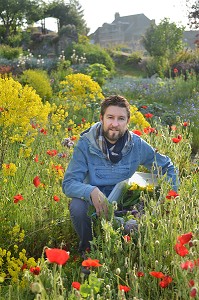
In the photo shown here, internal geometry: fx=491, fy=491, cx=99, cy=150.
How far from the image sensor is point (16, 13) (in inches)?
1224

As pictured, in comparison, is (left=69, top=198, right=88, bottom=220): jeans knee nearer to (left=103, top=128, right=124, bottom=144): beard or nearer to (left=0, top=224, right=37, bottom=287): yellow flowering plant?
(left=0, top=224, right=37, bottom=287): yellow flowering plant

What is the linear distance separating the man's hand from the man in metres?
0.11

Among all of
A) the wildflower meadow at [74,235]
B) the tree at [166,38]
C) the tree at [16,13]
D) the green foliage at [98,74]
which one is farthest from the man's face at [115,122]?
the tree at [16,13]

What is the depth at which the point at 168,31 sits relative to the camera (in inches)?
1008

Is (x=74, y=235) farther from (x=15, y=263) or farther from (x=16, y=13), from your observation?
(x=16, y=13)

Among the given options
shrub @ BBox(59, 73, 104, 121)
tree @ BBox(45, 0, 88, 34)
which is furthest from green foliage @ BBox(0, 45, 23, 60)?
tree @ BBox(45, 0, 88, 34)

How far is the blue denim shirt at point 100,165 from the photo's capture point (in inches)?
125

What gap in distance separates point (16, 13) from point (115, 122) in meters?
29.6

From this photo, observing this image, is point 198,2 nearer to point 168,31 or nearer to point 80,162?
point 168,31

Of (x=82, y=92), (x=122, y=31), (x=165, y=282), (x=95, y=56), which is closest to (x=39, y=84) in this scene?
(x=82, y=92)

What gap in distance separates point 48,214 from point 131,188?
66 cm

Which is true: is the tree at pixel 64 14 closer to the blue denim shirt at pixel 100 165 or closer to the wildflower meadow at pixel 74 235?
the wildflower meadow at pixel 74 235

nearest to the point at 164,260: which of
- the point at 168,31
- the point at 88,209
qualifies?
the point at 88,209

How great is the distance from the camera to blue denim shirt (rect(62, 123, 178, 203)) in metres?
3.18
